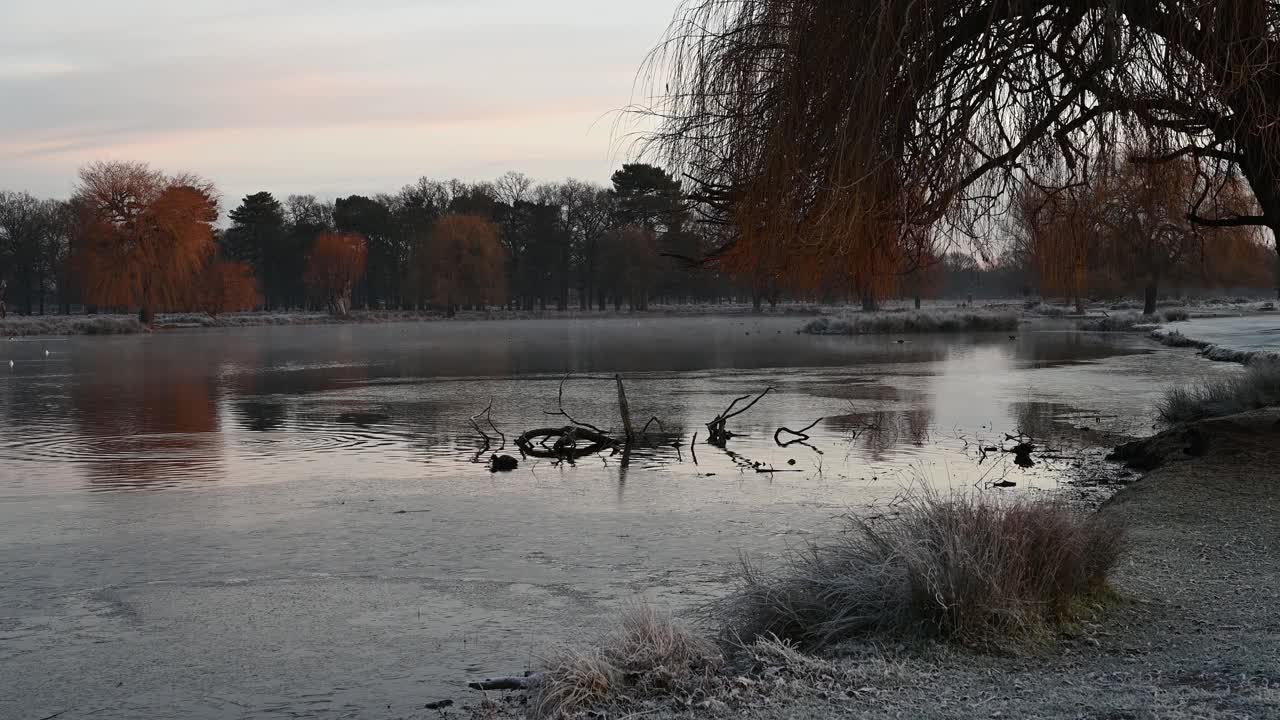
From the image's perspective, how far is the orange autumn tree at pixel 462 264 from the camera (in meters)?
83.8

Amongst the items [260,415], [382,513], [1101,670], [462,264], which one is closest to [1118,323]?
[260,415]

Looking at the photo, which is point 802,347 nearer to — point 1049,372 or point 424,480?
point 1049,372

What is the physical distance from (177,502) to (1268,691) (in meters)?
10.4

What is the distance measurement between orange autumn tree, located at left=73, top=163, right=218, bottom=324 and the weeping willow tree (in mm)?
59931

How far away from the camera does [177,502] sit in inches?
484

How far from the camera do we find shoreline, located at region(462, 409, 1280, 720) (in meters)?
5.14

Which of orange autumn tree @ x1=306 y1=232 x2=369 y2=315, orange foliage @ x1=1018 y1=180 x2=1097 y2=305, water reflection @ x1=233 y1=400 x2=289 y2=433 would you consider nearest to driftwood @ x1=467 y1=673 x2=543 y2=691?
orange foliage @ x1=1018 y1=180 x2=1097 y2=305

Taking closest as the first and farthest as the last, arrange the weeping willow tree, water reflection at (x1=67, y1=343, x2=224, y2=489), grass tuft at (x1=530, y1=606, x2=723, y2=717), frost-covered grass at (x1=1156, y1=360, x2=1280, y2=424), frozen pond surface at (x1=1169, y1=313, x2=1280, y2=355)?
grass tuft at (x1=530, y1=606, x2=723, y2=717) → the weeping willow tree → water reflection at (x1=67, y1=343, x2=224, y2=489) → frost-covered grass at (x1=1156, y1=360, x2=1280, y2=424) → frozen pond surface at (x1=1169, y1=313, x2=1280, y2=355)

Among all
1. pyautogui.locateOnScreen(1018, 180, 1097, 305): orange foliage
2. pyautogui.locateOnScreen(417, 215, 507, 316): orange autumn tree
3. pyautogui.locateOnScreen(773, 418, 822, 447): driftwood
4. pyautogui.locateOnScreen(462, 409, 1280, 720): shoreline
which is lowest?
pyautogui.locateOnScreen(773, 418, 822, 447): driftwood

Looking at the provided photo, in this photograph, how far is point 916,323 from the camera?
55.8 meters

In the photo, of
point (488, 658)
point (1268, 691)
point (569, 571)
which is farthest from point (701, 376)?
point (1268, 691)

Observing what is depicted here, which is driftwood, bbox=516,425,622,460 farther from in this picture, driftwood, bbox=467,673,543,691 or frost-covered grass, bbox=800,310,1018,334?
frost-covered grass, bbox=800,310,1018,334

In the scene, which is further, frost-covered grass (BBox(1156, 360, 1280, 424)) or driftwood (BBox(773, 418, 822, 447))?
driftwood (BBox(773, 418, 822, 447))

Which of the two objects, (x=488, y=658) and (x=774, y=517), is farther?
(x=774, y=517)
